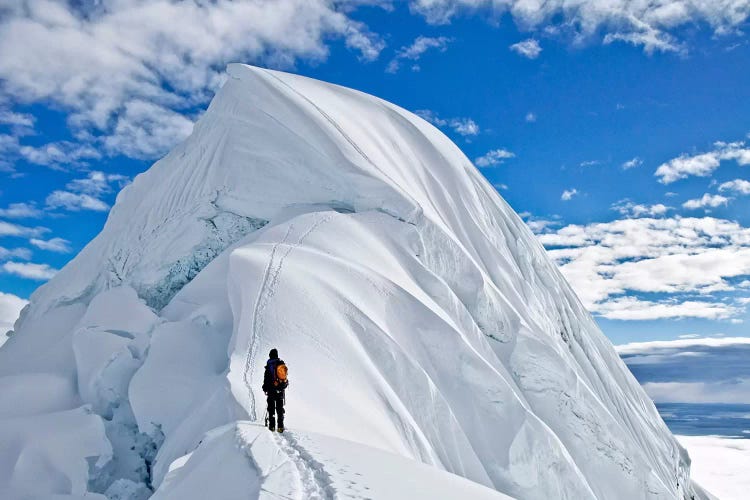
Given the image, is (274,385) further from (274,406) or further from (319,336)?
(319,336)

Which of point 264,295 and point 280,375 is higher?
point 264,295

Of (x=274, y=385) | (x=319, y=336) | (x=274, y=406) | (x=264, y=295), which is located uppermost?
(x=264, y=295)

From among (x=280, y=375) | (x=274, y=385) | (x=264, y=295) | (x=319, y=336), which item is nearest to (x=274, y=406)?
(x=274, y=385)

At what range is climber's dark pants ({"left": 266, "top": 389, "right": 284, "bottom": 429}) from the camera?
27.2 feet

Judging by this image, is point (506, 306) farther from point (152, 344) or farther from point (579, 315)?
point (152, 344)

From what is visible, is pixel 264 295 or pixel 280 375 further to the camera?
pixel 264 295

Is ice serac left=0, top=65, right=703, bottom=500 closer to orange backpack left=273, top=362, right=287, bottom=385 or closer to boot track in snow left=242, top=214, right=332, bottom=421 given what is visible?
boot track in snow left=242, top=214, right=332, bottom=421

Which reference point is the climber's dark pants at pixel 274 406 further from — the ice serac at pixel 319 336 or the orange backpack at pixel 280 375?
the ice serac at pixel 319 336

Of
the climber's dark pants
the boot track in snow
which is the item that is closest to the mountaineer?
the climber's dark pants

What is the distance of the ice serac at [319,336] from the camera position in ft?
31.4

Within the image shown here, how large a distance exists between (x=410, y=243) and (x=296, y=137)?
→ 17.9 feet

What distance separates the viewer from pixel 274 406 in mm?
8477

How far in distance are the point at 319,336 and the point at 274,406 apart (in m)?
3.33

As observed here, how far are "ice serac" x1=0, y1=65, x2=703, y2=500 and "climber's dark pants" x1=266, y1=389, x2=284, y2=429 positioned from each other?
48cm
